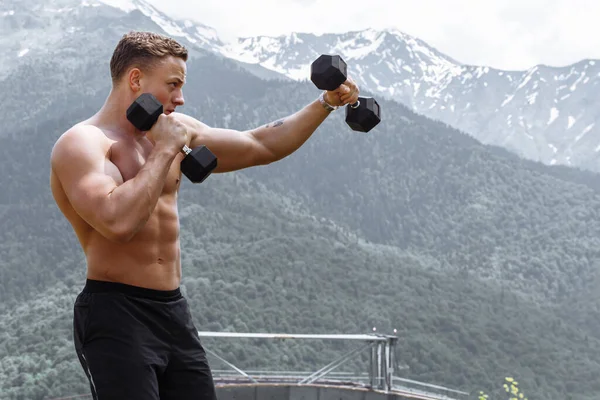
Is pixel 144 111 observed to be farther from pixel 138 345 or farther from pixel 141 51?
pixel 138 345

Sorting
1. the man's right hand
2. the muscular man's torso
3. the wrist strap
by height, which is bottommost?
the muscular man's torso

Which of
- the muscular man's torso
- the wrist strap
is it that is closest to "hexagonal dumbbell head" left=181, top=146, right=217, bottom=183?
the muscular man's torso

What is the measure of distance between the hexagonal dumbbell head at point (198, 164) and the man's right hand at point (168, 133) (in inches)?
2.4

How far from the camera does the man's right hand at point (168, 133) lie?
1.80 metres

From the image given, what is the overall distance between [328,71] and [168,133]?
22.0 inches

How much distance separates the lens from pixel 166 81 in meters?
1.91

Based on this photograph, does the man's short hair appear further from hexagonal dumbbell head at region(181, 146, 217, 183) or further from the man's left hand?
the man's left hand

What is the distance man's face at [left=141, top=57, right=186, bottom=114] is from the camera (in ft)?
6.25

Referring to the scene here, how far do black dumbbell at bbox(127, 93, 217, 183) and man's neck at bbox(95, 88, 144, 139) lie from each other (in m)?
0.14

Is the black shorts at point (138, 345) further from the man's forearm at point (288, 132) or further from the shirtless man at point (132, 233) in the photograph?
the man's forearm at point (288, 132)

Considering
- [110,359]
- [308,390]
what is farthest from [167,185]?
[308,390]

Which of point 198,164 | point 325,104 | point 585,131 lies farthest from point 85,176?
point 585,131

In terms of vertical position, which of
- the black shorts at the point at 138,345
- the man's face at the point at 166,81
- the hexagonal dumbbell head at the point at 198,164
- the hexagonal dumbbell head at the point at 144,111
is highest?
the man's face at the point at 166,81

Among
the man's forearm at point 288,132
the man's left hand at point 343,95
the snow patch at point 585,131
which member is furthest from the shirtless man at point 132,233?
the snow patch at point 585,131
